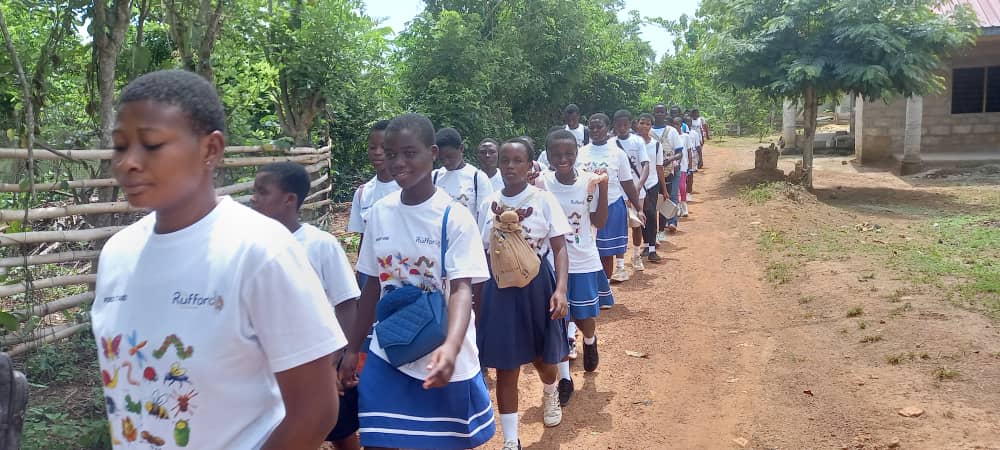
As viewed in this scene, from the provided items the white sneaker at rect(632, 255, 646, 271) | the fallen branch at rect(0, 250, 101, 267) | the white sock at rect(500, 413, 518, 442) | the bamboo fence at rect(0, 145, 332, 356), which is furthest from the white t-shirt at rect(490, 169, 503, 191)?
the white sneaker at rect(632, 255, 646, 271)

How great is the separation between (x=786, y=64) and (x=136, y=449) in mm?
13693

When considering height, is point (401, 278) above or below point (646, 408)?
above

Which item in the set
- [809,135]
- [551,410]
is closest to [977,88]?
[809,135]

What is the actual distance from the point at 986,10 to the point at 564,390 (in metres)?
16.0

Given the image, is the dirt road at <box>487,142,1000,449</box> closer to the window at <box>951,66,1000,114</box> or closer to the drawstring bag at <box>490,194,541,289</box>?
the drawstring bag at <box>490,194,541,289</box>

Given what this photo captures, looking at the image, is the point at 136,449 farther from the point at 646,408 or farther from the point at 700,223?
the point at 700,223

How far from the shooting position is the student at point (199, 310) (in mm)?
1537

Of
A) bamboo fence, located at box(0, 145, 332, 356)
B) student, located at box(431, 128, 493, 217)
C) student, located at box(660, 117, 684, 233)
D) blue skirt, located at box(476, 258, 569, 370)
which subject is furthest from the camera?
student, located at box(660, 117, 684, 233)

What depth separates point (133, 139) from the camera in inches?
61.1

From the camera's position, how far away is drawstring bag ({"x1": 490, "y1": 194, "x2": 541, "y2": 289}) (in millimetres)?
3935

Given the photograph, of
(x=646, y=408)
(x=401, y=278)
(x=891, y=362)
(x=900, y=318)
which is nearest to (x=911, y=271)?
(x=900, y=318)

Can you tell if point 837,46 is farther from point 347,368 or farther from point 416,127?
point 347,368

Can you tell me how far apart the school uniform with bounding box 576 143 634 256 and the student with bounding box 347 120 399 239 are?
2.49m

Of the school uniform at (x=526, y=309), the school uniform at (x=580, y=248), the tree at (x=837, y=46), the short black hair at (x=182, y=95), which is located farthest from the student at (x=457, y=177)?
the tree at (x=837, y=46)
